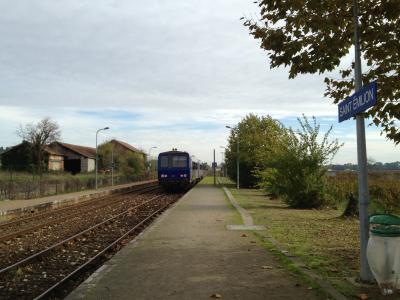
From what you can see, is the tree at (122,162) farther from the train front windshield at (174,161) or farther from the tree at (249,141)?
the train front windshield at (174,161)

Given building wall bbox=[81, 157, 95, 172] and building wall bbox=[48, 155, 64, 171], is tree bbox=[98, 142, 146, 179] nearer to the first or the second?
building wall bbox=[81, 157, 95, 172]

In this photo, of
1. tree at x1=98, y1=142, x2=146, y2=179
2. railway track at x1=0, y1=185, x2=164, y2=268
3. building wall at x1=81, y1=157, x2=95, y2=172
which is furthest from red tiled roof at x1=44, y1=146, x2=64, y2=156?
railway track at x1=0, y1=185, x2=164, y2=268

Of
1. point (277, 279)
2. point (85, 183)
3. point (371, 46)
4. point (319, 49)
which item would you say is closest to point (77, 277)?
point (277, 279)

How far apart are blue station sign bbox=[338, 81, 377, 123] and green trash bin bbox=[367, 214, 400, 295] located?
145 centimetres

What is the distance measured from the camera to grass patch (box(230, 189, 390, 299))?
791 cm

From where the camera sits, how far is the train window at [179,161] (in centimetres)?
3963

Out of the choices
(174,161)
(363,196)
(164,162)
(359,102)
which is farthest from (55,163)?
(359,102)

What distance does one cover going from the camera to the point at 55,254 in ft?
38.7

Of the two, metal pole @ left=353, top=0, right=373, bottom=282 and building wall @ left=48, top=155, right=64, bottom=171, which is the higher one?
building wall @ left=48, top=155, right=64, bottom=171

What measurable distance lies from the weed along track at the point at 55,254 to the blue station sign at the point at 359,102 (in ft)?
16.8

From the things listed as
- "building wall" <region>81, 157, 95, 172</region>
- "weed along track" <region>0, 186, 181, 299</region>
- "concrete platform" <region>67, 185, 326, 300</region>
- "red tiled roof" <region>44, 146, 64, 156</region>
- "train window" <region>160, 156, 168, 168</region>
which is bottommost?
"weed along track" <region>0, 186, 181, 299</region>

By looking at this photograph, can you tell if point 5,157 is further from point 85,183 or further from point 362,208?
point 362,208

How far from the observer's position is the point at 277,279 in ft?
25.0

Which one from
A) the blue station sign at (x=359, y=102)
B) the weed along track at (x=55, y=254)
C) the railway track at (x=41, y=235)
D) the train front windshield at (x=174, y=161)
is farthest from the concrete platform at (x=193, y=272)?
the train front windshield at (x=174, y=161)
